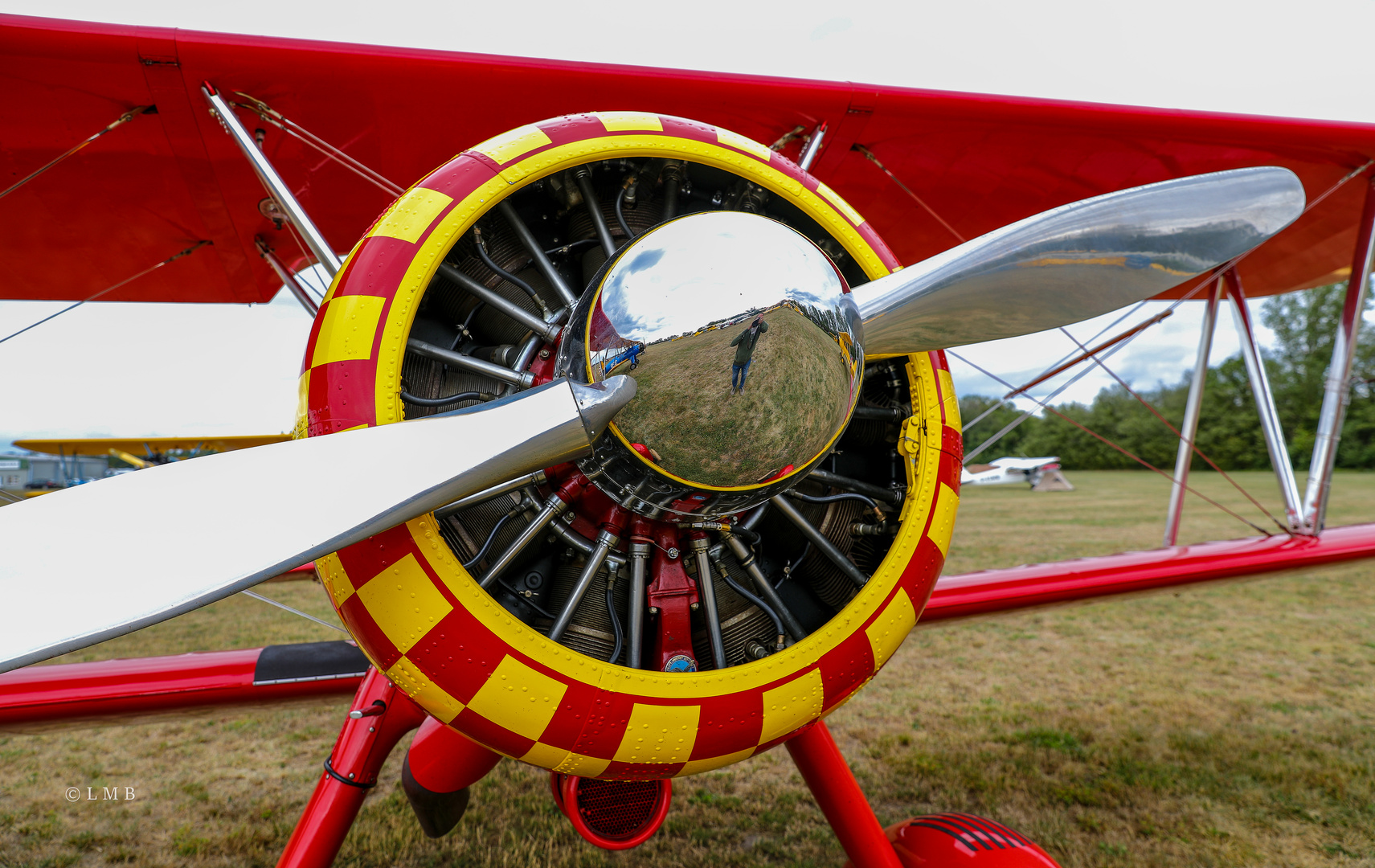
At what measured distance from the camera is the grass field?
10.0 feet

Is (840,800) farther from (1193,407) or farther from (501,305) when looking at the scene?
(1193,407)

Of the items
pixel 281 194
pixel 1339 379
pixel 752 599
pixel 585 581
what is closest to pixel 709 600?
pixel 752 599

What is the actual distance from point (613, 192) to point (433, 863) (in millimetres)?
2794

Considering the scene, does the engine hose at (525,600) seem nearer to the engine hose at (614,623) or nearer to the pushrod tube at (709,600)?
the engine hose at (614,623)

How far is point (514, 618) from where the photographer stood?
1.43 m

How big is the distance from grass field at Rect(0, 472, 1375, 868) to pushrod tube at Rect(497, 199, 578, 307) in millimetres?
1997

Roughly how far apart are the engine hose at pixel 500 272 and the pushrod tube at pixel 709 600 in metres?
0.65

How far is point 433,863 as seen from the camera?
9.80 feet

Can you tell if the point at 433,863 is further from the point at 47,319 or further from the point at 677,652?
the point at 47,319

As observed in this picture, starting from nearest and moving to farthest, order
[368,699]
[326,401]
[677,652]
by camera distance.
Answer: [326,401] → [677,652] → [368,699]

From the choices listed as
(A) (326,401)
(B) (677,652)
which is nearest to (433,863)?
(B) (677,652)

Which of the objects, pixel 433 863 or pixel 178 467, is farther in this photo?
pixel 433 863

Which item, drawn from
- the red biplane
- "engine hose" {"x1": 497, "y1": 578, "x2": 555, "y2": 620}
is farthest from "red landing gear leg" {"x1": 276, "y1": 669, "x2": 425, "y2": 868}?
"engine hose" {"x1": 497, "y1": 578, "x2": 555, "y2": 620}

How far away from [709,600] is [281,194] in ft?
5.57
